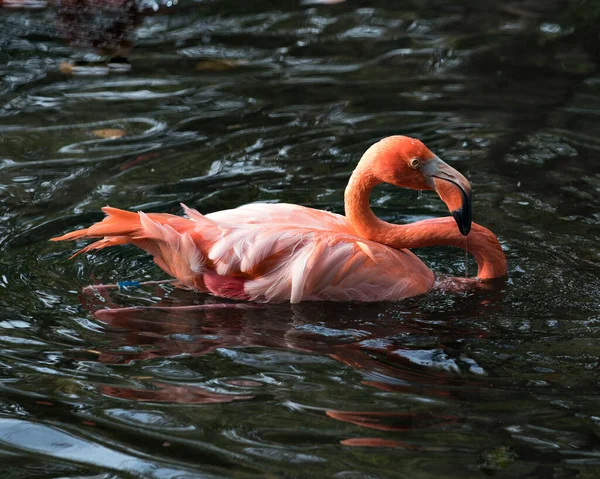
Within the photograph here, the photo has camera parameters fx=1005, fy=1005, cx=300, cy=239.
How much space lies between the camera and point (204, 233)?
5.20m

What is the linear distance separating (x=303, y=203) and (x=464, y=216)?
4.84 ft

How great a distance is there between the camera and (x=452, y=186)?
17.0 ft

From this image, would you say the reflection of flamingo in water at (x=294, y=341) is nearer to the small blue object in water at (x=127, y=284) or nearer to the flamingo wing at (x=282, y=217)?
the small blue object in water at (x=127, y=284)

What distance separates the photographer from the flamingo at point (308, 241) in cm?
512

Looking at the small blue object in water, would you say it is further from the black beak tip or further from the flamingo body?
the black beak tip

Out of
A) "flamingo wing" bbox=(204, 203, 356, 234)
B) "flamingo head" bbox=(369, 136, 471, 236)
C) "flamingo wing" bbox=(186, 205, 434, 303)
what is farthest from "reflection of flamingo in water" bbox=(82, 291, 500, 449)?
"flamingo head" bbox=(369, 136, 471, 236)

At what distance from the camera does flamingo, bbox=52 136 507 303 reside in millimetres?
5117

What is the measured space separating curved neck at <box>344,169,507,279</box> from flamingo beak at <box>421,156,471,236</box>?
0.19 metres

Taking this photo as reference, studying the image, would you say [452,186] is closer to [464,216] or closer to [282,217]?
[464,216]

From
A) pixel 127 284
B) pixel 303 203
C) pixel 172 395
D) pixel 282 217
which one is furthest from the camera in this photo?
pixel 303 203

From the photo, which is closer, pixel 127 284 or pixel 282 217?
pixel 282 217

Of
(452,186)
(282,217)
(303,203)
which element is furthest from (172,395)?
(303,203)

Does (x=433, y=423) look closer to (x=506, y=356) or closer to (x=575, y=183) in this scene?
(x=506, y=356)

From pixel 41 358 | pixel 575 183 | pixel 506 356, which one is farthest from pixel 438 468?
pixel 575 183
